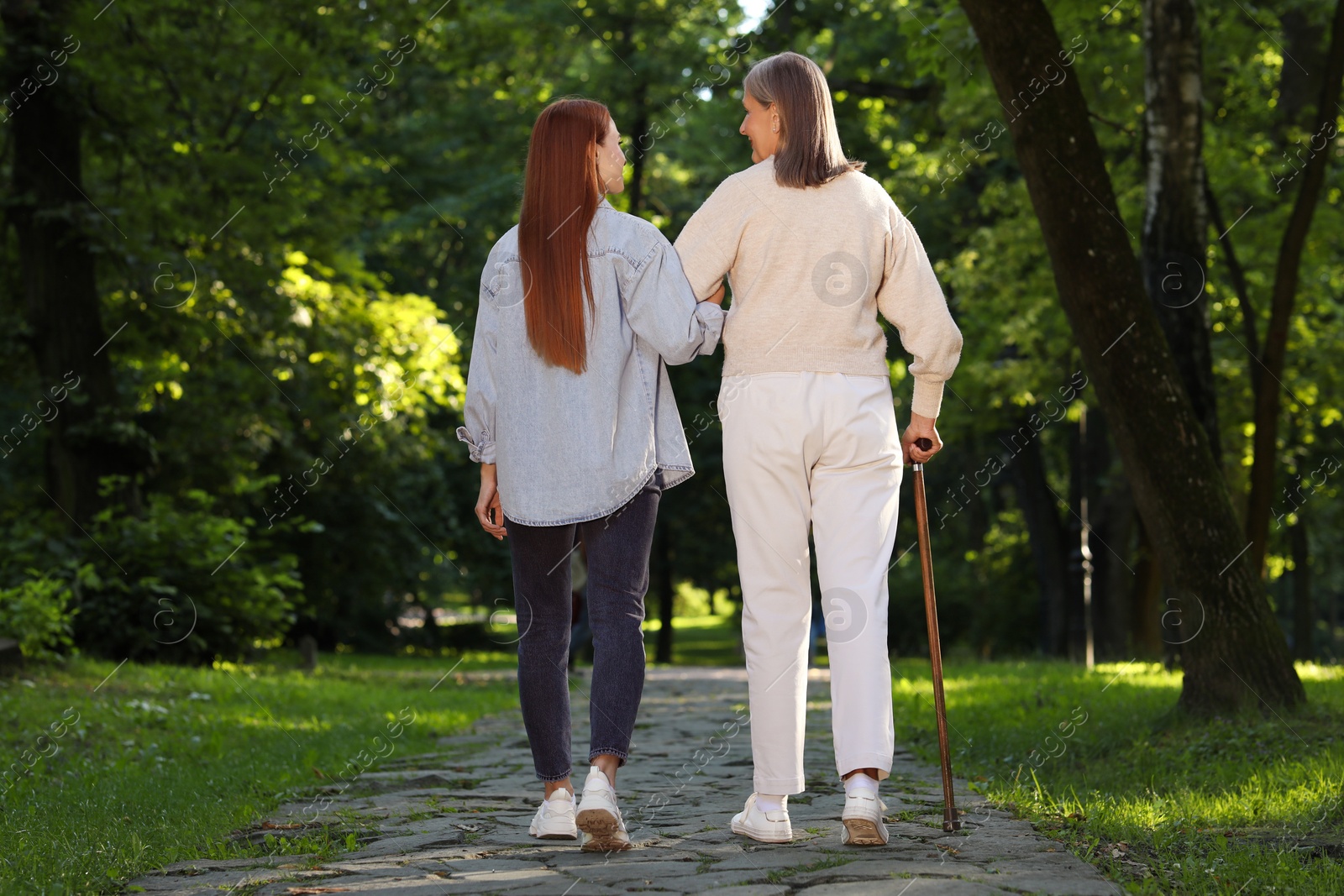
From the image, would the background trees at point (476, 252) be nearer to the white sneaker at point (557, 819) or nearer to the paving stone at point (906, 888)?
the white sneaker at point (557, 819)

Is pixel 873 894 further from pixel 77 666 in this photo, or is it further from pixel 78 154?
pixel 78 154

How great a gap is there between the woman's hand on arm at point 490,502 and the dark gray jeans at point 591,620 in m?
0.11

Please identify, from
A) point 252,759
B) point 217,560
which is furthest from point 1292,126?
point 252,759

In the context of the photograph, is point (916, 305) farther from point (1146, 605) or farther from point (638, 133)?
point (638, 133)

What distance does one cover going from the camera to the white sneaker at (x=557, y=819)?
3.94m

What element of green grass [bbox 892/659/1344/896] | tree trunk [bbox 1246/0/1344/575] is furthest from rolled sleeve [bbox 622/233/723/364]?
tree trunk [bbox 1246/0/1344/575]

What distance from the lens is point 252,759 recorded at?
6.23m

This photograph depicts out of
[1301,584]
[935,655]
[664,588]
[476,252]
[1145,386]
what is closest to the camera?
[935,655]

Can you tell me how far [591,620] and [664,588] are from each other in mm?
23180

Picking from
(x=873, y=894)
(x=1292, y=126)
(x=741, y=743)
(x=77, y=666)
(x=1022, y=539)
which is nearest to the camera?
(x=873, y=894)

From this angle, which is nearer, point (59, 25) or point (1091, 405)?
point (59, 25)

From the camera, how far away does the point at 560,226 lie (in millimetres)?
3988

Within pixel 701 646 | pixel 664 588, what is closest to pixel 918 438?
pixel 664 588

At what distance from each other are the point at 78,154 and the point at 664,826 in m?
10.3
